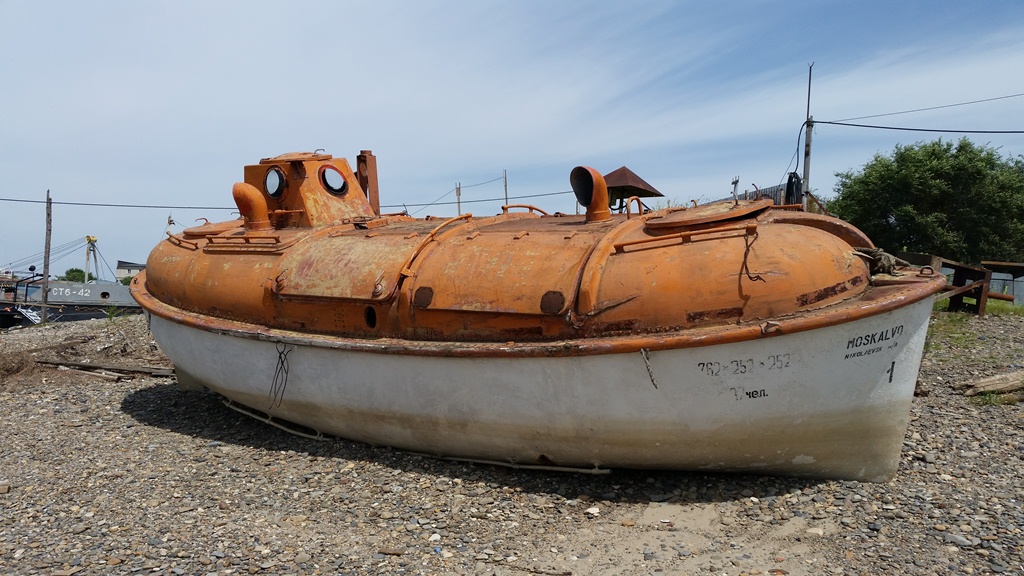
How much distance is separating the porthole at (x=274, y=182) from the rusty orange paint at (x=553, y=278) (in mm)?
673

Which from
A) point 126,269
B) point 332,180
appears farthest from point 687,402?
point 126,269

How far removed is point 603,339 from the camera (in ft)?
15.7

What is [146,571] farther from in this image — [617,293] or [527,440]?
[617,293]

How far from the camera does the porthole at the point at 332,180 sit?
8.41m

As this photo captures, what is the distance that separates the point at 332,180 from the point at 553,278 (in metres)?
4.35

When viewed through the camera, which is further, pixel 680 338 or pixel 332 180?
pixel 332 180

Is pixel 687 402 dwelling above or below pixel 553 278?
below

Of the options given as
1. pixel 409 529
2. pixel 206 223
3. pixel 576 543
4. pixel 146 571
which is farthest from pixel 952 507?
pixel 206 223

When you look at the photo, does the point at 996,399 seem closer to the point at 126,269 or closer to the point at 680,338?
the point at 680,338

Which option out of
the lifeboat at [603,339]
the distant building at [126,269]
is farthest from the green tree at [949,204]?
the distant building at [126,269]

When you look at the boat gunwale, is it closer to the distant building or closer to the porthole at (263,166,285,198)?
the porthole at (263,166,285,198)

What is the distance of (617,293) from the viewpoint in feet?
15.9

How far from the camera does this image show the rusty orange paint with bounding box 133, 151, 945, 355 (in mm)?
4617

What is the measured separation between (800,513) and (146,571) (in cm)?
403
